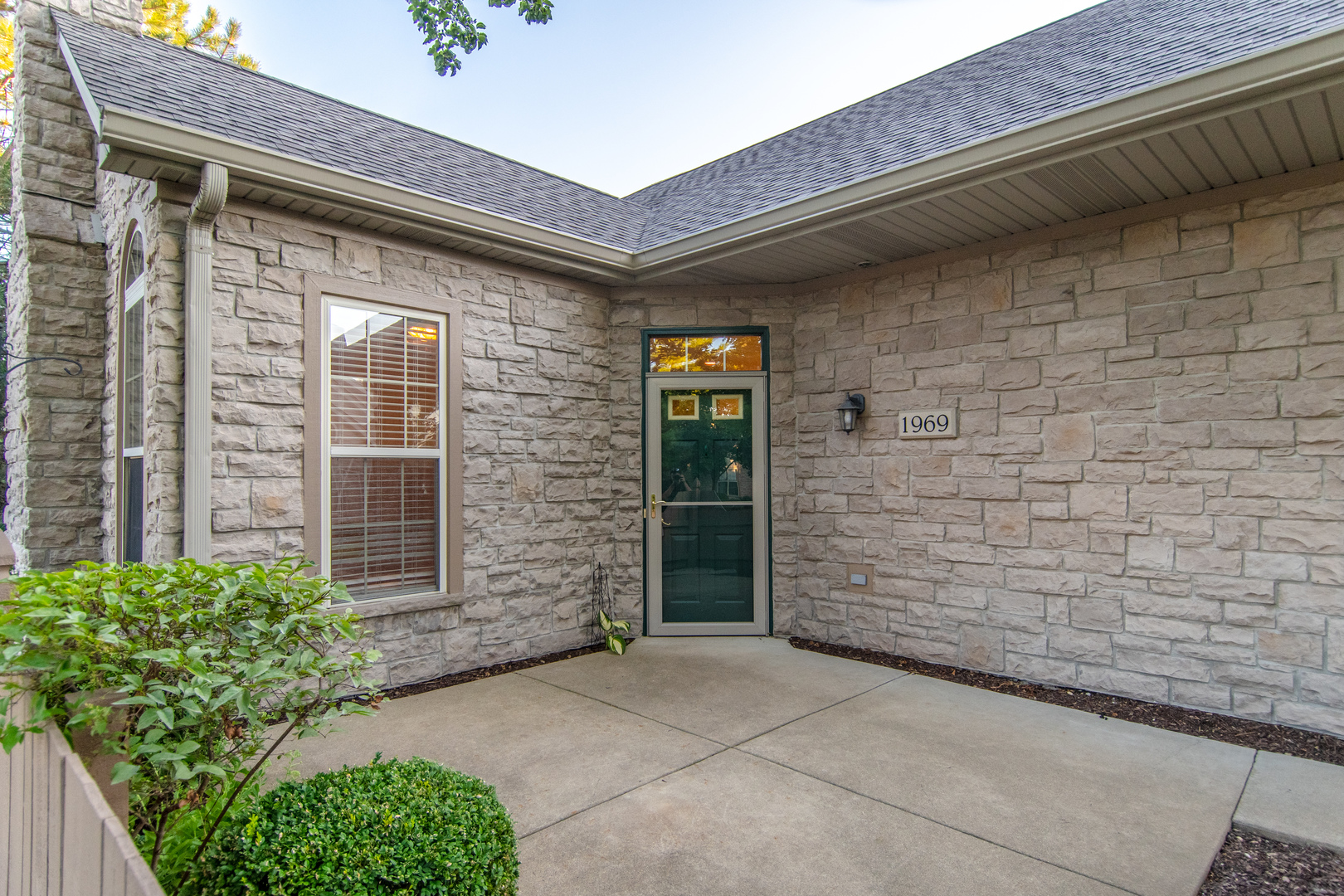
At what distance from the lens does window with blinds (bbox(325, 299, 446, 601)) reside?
163 inches

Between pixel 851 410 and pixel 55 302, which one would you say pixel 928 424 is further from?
pixel 55 302

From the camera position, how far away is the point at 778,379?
537 cm

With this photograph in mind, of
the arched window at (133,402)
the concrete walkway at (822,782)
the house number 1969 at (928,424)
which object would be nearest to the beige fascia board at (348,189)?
the arched window at (133,402)

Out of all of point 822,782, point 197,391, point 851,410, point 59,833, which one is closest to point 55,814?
point 59,833

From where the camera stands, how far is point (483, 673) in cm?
459

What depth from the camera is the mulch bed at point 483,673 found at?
4216mm

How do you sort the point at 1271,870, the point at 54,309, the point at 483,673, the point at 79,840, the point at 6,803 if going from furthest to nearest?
the point at 54,309
the point at 483,673
the point at 1271,870
the point at 6,803
the point at 79,840

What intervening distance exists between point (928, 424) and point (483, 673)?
10.7 feet

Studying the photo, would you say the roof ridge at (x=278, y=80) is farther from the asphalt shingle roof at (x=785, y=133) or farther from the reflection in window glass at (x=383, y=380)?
the reflection in window glass at (x=383, y=380)

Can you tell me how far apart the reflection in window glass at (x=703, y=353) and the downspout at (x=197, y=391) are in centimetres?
288

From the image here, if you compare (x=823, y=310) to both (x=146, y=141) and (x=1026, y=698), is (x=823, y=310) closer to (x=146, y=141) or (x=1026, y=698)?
(x=1026, y=698)

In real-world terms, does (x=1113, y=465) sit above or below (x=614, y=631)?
above

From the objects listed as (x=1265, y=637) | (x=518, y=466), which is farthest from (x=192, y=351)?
(x=1265, y=637)

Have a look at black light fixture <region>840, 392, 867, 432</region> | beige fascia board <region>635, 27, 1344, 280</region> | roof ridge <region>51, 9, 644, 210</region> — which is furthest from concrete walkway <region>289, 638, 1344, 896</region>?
roof ridge <region>51, 9, 644, 210</region>
